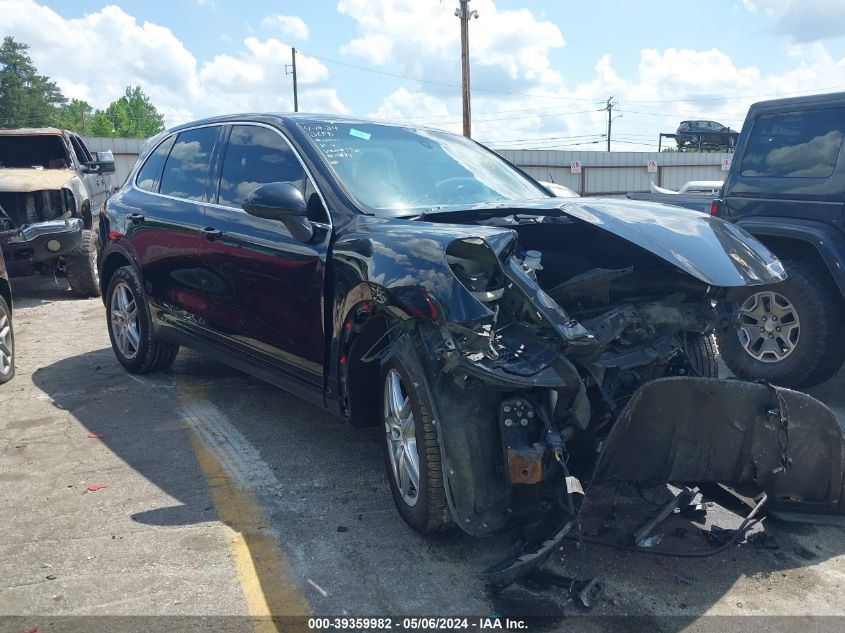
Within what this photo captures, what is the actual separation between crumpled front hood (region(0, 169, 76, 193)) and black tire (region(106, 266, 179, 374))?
176 inches

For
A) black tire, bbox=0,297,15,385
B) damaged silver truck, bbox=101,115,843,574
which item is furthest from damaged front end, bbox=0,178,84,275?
damaged silver truck, bbox=101,115,843,574

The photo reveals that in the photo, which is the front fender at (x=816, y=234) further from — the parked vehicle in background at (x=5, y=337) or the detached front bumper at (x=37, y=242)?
the detached front bumper at (x=37, y=242)

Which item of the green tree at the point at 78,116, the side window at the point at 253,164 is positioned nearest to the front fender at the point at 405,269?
the side window at the point at 253,164

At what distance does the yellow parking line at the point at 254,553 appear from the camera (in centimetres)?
302

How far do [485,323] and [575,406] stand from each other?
1.67ft

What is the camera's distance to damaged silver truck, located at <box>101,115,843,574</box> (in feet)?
10.1

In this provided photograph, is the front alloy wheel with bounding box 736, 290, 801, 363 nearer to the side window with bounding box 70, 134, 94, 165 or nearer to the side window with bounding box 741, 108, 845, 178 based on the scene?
the side window with bounding box 741, 108, 845, 178

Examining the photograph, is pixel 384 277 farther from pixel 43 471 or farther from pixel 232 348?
pixel 43 471

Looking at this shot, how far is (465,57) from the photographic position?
2773 cm

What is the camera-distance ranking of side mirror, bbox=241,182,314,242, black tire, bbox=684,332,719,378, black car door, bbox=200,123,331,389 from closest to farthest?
side mirror, bbox=241,182,314,242 → black tire, bbox=684,332,719,378 → black car door, bbox=200,123,331,389

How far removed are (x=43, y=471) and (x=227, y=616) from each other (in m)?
2.06

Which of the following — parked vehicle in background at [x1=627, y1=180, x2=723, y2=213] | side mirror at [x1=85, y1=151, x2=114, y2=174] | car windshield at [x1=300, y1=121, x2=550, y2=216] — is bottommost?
parked vehicle in background at [x1=627, y1=180, x2=723, y2=213]

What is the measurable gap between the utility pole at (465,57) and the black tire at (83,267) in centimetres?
1842

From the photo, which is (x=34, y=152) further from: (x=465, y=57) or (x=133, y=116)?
(x=133, y=116)
